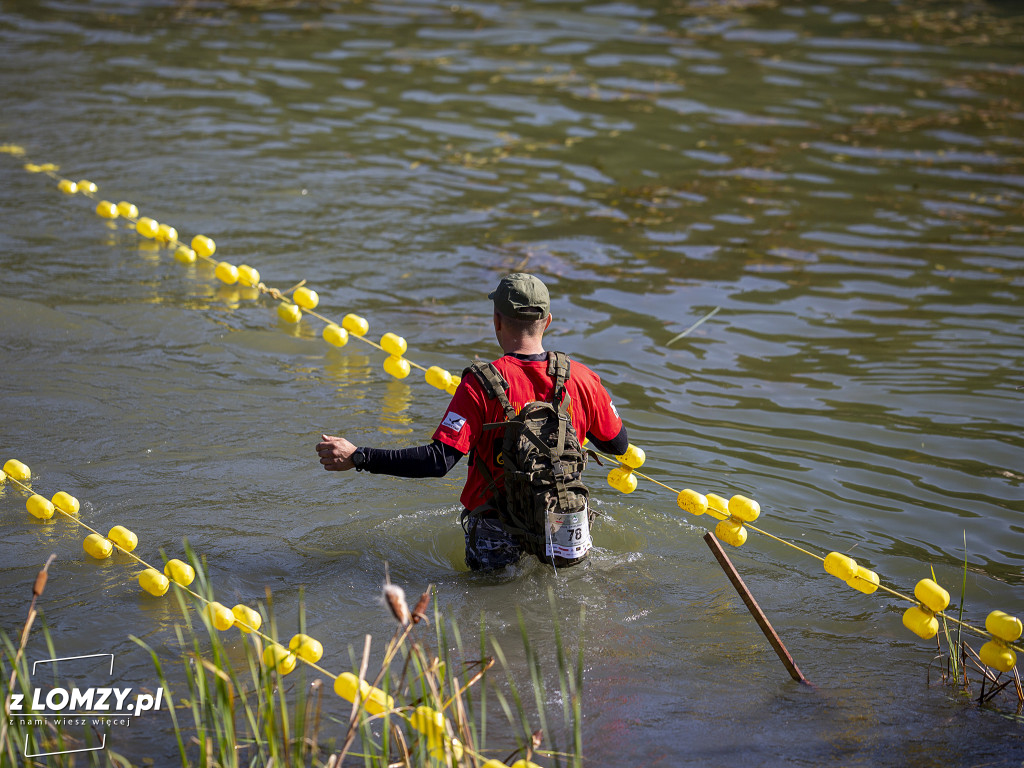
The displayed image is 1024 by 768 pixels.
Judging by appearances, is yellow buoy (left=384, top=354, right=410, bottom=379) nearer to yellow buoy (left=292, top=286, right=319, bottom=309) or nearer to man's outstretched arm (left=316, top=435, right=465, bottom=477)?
yellow buoy (left=292, top=286, right=319, bottom=309)

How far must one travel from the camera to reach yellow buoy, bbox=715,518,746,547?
4828 mm

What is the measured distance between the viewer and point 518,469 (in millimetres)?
4125


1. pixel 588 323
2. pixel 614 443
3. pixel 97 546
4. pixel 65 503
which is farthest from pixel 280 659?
pixel 588 323

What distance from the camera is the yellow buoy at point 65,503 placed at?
16.2 ft

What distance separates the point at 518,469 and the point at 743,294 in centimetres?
482

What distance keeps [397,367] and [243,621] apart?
3.05m

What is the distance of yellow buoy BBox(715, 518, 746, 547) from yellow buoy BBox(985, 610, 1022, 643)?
4.28 feet

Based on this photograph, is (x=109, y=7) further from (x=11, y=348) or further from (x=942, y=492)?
(x=942, y=492)

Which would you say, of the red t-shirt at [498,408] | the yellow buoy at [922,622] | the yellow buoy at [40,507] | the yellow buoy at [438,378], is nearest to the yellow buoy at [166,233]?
the yellow buoy at [438,378]

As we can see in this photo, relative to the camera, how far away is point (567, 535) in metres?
4.20

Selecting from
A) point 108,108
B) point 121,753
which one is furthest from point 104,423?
point 108,108

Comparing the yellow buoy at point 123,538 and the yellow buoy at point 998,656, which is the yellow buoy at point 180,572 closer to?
the yellow buoy at point 123,538

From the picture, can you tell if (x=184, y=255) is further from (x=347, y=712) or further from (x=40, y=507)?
(x=347, y=712)

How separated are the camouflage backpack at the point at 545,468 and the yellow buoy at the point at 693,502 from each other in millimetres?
844
